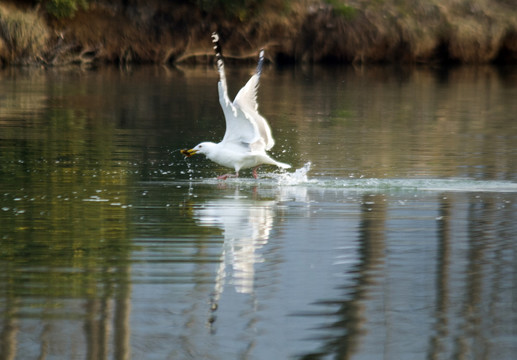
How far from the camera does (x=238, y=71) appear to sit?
34.6 metres

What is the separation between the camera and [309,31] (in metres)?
39.9

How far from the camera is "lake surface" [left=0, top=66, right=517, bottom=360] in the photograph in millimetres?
5418

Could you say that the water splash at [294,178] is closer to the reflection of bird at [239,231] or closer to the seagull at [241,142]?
the seagull at [241,142]

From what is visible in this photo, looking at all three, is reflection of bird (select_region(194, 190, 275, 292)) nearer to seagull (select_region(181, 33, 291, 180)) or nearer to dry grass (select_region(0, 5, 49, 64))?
seagull (select_region(181, 33, 291, 180))

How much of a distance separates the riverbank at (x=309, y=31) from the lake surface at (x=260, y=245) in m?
20.7

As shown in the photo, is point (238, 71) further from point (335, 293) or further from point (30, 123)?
point (335, 293)

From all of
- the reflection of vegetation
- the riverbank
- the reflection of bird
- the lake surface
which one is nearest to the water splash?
the lake surface

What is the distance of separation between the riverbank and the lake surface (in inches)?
814

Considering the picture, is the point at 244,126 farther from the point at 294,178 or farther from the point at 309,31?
the point at 309,31

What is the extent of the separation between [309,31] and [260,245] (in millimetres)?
32721

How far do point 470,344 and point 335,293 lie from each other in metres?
1.12

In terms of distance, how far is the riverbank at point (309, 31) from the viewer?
1487 inches

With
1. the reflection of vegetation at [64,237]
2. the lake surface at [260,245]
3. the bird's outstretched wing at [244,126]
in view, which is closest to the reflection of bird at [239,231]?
the lake surface at [260,245]

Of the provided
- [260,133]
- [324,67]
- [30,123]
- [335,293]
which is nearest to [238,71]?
[324,67]
